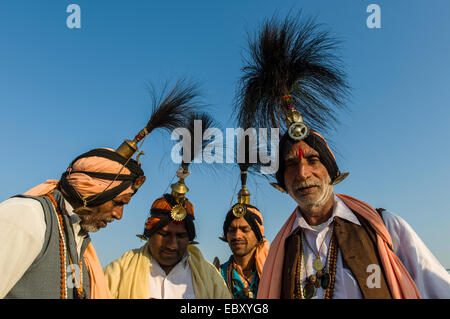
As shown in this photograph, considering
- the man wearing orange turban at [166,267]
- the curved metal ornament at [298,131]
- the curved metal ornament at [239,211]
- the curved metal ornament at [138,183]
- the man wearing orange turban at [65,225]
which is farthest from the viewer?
the curved metal ornament at [239,211]

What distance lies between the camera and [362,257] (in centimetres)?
306

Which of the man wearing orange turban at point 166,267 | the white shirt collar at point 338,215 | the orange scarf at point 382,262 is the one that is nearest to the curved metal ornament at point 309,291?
the orange scarf at point 382,262

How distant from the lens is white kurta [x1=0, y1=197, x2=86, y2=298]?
8.67ft

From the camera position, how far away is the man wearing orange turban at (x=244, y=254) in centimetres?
571

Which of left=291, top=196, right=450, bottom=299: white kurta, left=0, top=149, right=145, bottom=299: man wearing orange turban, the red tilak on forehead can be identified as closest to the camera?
left=0, top=149, right=145, bottom=299: man wearing orange turban

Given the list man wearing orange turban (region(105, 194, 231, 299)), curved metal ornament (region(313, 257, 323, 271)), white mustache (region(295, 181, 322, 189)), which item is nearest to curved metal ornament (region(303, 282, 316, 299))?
curved metal ornament (region(313, 257, 323, 271))

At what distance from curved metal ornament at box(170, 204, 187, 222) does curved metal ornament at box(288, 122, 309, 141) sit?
209 centimetres

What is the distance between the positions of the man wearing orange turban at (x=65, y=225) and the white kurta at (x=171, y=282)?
0.86 metres

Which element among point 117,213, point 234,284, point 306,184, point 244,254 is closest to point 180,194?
point 117,213

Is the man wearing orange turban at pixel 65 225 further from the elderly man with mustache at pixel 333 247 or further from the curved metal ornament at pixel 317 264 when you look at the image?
the curved metal ornament at pixel 317 264

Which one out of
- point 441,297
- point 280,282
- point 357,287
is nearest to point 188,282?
point 280,282

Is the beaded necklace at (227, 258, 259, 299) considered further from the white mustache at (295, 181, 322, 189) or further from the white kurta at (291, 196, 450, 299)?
the white mustache at (295, 181, 322, 189)

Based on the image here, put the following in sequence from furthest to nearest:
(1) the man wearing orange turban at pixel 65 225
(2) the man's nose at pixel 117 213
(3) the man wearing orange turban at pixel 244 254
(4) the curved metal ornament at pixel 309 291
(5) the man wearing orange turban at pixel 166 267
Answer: (3) the man wearing orange turban at pixel 244 254 → (5) the man wearing orange turban at pixel 166 267 → (2) the man's nose at pixel 117 213 → (4) the curved metal ornament at pixel 309 291 → (1) the man wearing orange turban at pixel 65 225
